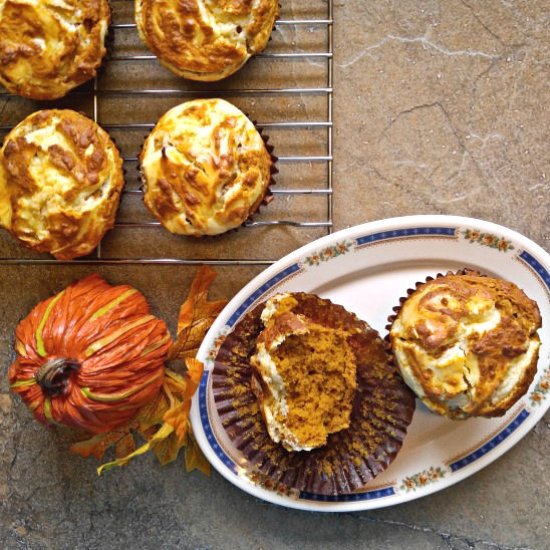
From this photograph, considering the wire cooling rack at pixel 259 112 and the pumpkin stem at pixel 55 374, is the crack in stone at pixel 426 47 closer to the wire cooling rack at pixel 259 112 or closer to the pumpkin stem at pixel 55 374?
the wire cooling rack at pixel 259 112

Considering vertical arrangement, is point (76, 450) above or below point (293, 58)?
below

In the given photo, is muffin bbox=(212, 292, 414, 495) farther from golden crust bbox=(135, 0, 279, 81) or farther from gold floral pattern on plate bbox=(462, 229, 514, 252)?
golden crust bbox=(135, 0, 279, 81)

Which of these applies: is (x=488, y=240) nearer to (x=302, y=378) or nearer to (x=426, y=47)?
(x=426, y=47)

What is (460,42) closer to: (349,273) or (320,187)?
(320,187)

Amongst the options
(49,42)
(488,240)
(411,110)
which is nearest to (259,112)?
(411,110)

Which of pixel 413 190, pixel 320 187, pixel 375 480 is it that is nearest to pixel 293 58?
pixel 320 187

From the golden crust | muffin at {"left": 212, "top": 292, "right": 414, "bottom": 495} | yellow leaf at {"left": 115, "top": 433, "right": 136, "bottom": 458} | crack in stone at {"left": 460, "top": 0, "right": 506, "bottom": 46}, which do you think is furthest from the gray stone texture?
yellow leaf at {"left": 115, "top": 433, "right": 136, "bottom": 458}

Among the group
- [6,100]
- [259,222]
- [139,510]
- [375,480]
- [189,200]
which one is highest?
[6,100]
